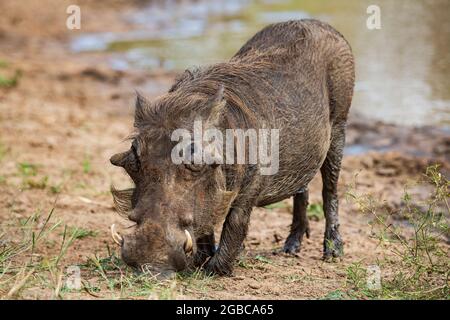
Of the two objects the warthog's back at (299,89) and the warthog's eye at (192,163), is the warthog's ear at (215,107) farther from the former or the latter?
the warthog's back at (299,89)

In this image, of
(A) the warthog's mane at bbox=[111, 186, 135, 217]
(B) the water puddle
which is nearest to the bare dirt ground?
(A) the warthog's mane at bbox=[111, 186, 135, 217]

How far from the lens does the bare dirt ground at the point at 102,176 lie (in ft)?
14.6

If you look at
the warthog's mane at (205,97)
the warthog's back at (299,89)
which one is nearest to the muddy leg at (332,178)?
the warthog's back at (299,89)

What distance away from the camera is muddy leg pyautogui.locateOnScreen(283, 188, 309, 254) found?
5.53 meters

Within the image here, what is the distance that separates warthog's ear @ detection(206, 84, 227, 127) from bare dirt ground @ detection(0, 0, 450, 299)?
83 cm

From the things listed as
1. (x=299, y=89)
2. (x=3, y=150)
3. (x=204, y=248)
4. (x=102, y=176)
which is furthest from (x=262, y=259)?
(x=3, y=150)

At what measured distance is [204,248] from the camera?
4.77 metres

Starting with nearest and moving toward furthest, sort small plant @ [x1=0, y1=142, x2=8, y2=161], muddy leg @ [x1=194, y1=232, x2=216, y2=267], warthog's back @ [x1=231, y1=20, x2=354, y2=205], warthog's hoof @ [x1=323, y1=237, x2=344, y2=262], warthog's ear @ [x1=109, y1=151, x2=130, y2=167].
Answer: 1. warthog's ear @ [x1=109, y1=151, x2=130, y2=167]
2. muddy leg @ [x1=194, y1=232, x2=216, y2=267]
3. warthog's back @ [x1=231, y1=20, x2=354, y2=205]
4. warthog's hoof @ [x1=323, y1=237, x2=344, y2=262]
5. small plant @ [x1=0, y1=142, x2=8, y2=161]

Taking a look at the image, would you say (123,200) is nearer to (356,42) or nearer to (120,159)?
(120,159)

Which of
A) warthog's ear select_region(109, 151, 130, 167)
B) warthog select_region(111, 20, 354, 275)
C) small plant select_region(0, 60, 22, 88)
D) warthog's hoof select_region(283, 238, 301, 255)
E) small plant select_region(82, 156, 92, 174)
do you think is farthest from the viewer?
small plant select_region(0, 60, 22, 88)

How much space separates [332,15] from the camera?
15227 millimetres

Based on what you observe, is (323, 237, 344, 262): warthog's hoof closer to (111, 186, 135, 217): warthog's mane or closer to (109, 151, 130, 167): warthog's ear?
(111, 186, 135, 217): warthog's mane
